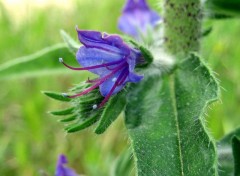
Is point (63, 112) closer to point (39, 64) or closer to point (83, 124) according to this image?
point (83, 124)

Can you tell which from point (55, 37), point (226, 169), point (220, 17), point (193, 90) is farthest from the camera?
point (55, 37)

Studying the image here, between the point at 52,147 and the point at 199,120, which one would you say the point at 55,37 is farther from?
the point at 199,120

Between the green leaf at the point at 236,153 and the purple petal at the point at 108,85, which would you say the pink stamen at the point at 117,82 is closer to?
the purple petal at the point at 108,85

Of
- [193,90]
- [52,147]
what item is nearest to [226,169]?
[193,90]

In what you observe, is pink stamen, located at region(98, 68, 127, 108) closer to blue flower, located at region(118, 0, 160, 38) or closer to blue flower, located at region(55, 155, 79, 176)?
blue flower, located at region(55, 155, 79, 176)

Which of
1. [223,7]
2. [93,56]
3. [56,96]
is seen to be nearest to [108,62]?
[93,56]

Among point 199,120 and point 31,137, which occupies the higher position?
point 31,137
